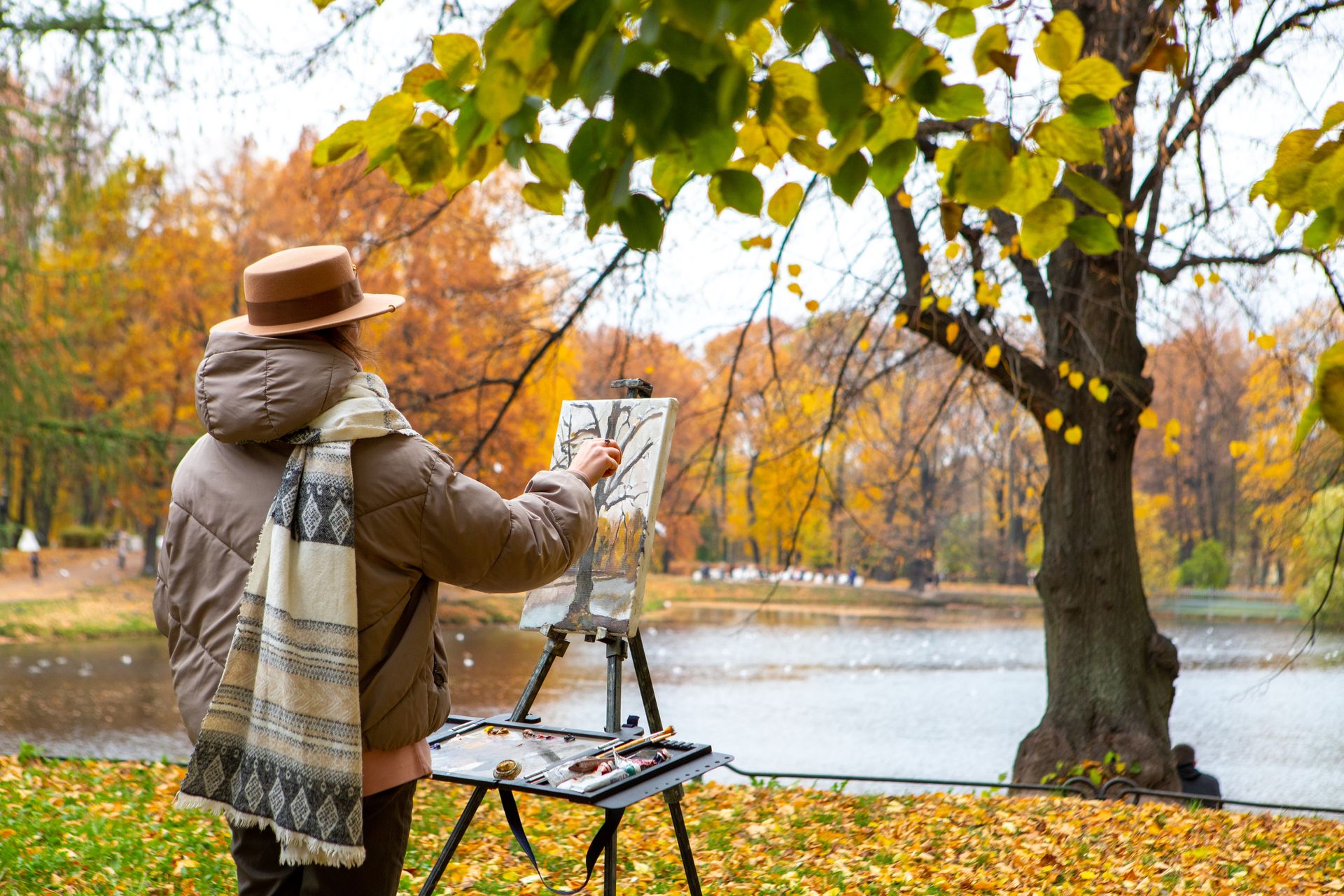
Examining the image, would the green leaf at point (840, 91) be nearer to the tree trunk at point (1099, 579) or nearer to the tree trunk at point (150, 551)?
the tree trunk at point (1099, 579)

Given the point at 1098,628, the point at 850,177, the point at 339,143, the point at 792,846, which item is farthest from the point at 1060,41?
the point at 1098,628

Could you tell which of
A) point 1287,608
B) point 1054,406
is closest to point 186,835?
point 1054,406

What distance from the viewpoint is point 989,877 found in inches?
138

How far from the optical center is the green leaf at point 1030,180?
169 cm

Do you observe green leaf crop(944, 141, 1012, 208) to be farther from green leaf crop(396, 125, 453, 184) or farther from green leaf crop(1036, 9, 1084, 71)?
green leaf crop(396, 125, 453, 184)

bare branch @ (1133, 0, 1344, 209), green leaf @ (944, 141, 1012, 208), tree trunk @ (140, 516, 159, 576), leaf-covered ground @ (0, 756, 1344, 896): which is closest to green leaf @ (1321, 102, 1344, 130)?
green leaf @ (944, 141, 1012, 208)

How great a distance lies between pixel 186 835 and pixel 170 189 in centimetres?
1508

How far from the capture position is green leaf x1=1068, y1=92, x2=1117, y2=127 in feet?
A: 5.02

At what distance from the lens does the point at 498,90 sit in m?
1.12

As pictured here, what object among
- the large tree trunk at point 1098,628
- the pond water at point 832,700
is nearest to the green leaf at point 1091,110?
the large tree trunk at point 1098,628

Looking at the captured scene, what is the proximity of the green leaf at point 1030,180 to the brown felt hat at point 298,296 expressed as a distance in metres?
1.08

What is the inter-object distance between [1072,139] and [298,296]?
127 cm

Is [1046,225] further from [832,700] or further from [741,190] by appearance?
[832,700]

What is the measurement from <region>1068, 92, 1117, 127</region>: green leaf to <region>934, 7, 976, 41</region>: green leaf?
7.5 inches
